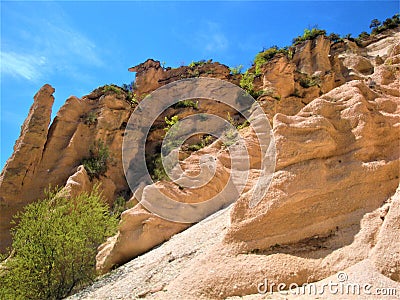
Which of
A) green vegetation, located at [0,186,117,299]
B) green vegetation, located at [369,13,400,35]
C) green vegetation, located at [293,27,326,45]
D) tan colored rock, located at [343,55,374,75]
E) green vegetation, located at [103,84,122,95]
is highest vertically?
green vegetation, located at [369,13,400,35]

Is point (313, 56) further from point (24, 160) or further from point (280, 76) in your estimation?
point (24, 160)

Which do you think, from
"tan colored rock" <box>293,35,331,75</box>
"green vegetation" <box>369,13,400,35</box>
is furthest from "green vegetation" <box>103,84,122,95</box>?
"green vegetation" <box>369,13,400,35</box>

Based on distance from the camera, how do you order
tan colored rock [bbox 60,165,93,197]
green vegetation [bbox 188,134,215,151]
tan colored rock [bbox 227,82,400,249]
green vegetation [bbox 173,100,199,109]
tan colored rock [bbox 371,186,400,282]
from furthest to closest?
green vegetation [bbox 173,100,199,109] → green vegetation [bbox 188,134,215,151] → tan colored rock [bbox 60,165,93,197] → tan colored rock [bbox 227,82,400,249] → tan colored rock [bbox 371,186,400,282]

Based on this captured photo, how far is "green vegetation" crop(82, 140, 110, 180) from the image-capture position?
77.7ft

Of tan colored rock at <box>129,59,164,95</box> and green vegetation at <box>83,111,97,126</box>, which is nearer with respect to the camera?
green vegetation at <box>83,111,97,126</box>

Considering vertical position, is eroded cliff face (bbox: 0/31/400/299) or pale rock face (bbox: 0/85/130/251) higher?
pale rock face (bbox: 0/85/130/251)

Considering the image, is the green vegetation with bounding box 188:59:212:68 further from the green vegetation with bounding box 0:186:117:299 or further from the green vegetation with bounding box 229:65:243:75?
the green vegetation with bounding box 0:186:117:299

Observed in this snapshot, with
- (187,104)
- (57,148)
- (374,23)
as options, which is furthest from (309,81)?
(374,23)

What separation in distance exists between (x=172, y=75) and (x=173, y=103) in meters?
7.74

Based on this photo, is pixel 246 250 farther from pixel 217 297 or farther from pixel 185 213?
pixel 185 213

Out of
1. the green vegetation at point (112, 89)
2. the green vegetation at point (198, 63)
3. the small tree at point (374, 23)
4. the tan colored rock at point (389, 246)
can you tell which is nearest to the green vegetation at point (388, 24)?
the small tree at point (374, 23)

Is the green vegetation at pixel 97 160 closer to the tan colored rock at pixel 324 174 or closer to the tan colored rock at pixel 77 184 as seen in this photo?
the tan colored rock at pixel 77 184

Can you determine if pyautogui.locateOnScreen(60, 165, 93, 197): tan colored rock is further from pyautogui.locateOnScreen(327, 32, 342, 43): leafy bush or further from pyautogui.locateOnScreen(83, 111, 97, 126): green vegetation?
pyautogui.locateOnScreen(327, 32, 342, 43): leafy bush

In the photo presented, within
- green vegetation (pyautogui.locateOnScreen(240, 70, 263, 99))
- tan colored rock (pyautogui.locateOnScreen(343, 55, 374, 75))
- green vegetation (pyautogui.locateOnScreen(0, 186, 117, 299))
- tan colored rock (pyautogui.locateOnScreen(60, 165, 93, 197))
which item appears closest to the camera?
green vegetation (pyautogui.locateOnScreen(0, 186, 117, 299))
